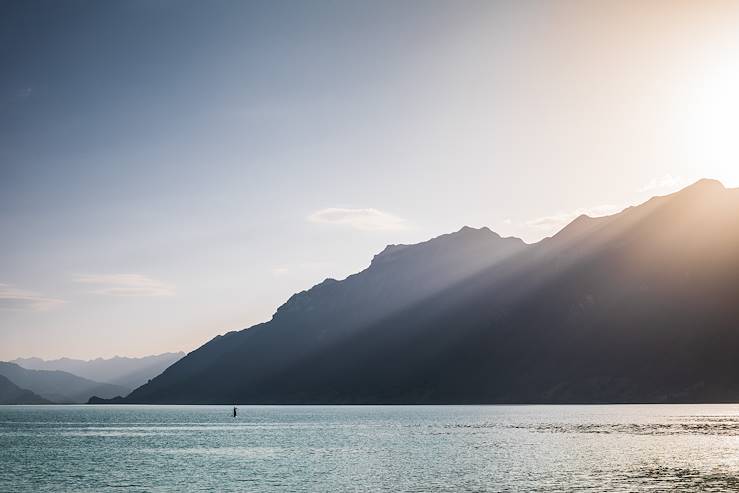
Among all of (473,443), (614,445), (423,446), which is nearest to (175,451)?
(423,446)

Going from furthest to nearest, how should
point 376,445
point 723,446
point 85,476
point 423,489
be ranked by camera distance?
point 376,445
point 723,446
point 85,476
point 423,489

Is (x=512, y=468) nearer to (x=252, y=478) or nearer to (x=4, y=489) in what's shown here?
(x=252, y=478)

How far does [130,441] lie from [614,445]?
102 metres

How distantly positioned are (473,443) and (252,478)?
63.8 metres

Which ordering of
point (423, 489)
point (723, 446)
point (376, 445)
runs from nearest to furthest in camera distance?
point (423, 489) < point (723, 446) < point (376, 445)

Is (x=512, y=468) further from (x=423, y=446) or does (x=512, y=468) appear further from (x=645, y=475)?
(x=423, y=446)

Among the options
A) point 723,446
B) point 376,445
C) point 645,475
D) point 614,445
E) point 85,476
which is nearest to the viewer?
point 645,475

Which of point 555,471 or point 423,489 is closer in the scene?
point 423,489

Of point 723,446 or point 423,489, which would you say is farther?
point 723,446

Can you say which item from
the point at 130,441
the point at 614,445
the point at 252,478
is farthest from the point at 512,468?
the point at 130,441

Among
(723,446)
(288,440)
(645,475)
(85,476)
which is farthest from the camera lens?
(288,440)

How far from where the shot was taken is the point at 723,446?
119125 millimetres

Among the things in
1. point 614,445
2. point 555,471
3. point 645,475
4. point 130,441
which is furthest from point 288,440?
point 645,475

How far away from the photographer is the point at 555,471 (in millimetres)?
90062
